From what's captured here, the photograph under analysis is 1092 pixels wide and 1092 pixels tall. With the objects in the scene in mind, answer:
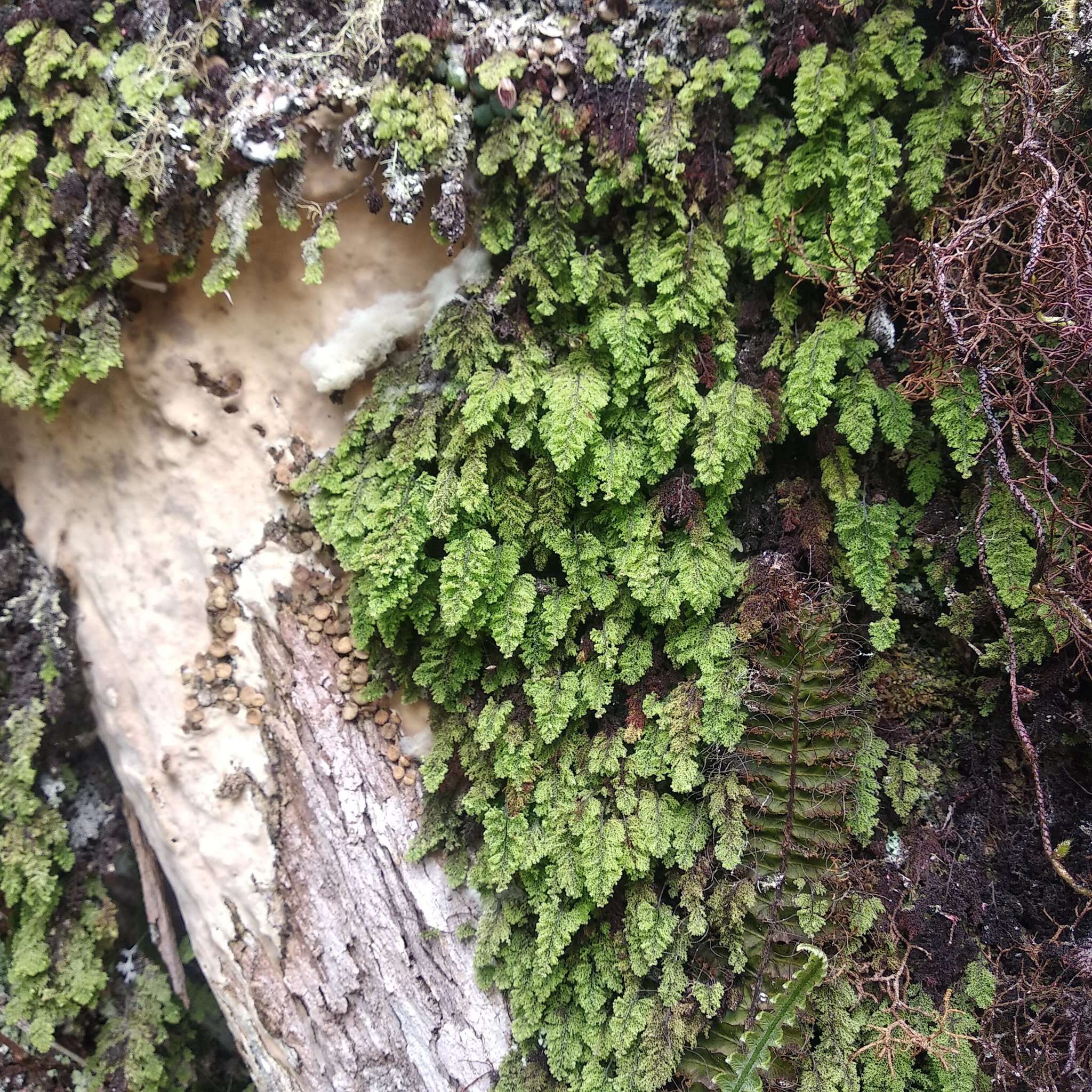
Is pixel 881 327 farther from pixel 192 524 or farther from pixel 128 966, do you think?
pixel 128 966

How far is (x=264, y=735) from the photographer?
3502mm

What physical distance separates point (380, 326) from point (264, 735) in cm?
203

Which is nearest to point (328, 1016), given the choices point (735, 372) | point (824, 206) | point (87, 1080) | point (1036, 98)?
point (87, 1080)

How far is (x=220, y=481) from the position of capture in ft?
11.1

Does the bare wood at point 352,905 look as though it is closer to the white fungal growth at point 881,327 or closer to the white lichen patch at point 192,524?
the white lichen patch at point 192,524

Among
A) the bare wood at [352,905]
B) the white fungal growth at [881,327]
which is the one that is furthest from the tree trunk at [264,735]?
the white fungal growth at [881,327]

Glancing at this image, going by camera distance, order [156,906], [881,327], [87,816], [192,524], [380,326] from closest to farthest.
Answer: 1. [881,327]
2. [380,326]
3. [192,524]
4. [87,816]
5. [156,906]

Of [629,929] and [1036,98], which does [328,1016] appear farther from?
[1036,98]

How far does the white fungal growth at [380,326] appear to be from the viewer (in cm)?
296

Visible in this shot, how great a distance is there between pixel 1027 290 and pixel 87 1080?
584 centimetres

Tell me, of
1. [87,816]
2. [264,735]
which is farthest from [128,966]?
[264,735]

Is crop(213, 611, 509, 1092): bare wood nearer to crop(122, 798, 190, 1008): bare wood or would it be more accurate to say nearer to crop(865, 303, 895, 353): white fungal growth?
crop(122, 798, 190, 1008): bare wood

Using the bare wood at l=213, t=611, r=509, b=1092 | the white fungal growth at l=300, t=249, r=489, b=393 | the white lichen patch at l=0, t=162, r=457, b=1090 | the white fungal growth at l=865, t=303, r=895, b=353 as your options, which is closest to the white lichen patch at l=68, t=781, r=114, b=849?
the white lichen patch at l=0, t=162, r=457, b=1090

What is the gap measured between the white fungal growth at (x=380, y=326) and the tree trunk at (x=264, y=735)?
160 mm
